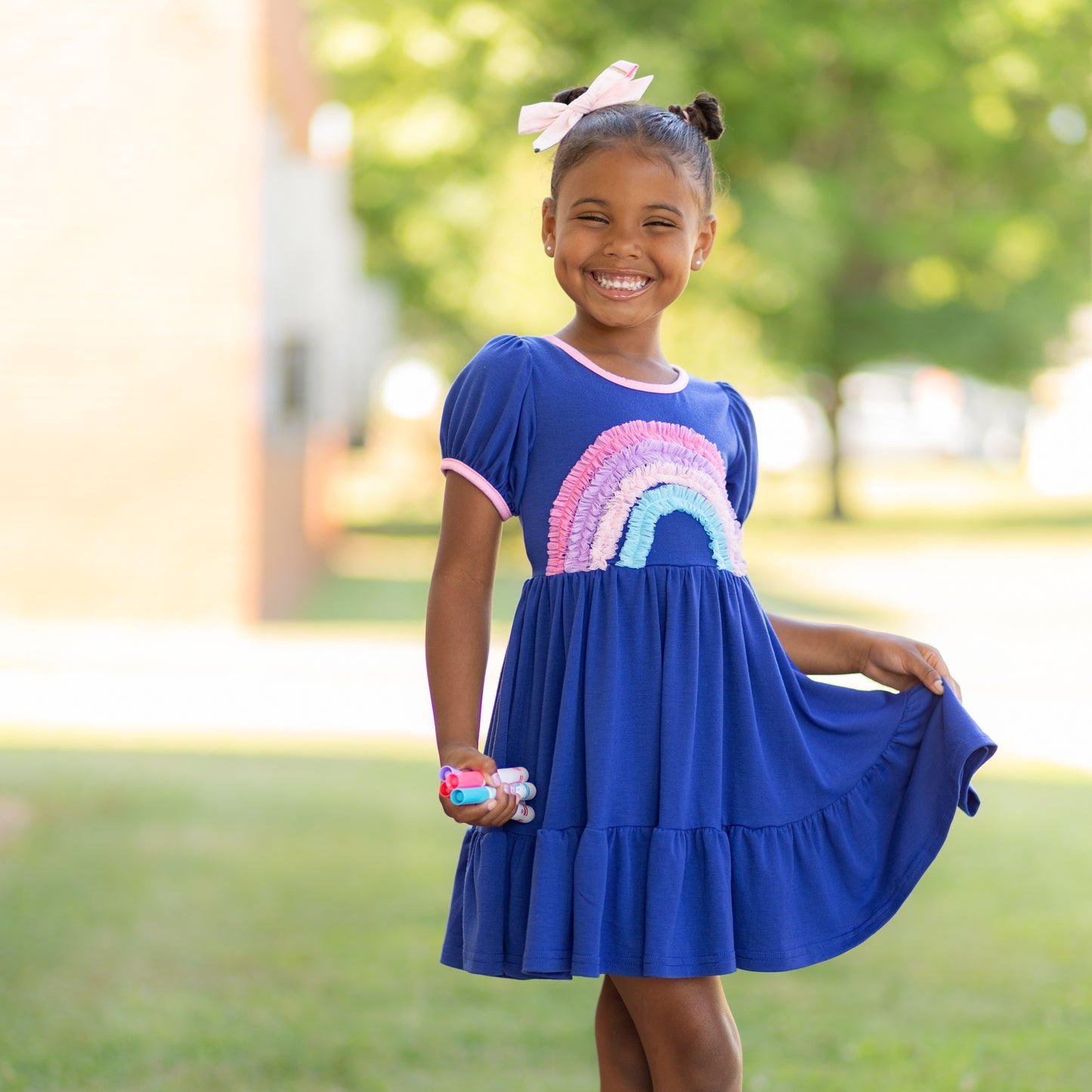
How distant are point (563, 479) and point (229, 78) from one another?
9925 millimetres

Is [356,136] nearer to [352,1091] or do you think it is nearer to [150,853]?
[150,853]

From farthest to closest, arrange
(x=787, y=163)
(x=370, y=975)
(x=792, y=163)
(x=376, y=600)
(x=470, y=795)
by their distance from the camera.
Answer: (x=792, y=163)
(x=787, y=163)
(x=376, y=600)
(x=370, y=975)
(x=470, y=795)

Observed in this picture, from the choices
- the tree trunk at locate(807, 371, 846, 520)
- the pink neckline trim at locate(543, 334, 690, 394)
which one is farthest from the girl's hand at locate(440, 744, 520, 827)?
the tree trunk at locate(807, 371, 846, 520)

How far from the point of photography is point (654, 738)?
2.23m

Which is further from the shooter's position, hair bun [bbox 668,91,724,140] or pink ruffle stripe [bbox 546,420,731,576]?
hair bun [bbox 668,91,724,140]

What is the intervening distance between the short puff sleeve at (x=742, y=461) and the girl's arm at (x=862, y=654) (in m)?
0.18

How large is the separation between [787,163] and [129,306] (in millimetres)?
13132

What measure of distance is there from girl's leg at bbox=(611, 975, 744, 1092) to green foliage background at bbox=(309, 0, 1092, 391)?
48.1ft

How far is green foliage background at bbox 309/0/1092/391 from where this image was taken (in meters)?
18.9

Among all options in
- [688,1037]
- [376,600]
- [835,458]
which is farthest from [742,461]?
[835,458]

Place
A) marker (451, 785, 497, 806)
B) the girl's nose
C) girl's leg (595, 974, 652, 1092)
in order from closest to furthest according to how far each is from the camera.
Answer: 1. marker (451, 785, 497, 806)
2. the girl's nose
3. girl's leg (595, 974, 652, 1092)

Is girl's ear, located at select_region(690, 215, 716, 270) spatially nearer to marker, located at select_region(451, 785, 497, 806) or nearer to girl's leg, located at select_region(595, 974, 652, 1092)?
marker, located at select_region(451, 785, 497, 806)

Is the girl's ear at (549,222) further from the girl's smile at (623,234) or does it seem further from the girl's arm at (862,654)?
the girl's arm at (862,654)

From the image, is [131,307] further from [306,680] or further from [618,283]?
[618,283]
